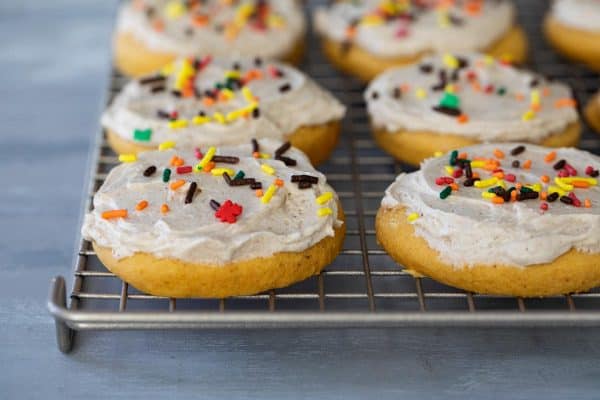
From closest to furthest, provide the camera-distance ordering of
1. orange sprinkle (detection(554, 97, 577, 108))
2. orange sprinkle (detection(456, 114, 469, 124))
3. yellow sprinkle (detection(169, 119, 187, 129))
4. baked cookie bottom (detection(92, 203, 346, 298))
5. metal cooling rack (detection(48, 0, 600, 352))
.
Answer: metal cooling rack (detection(48, 0, 600, 352)) → baked cookie bottom (detection(92, 203, 346, 298)) → yellow sprinkle (detection(169, 119, 187, 129)) → orange sprinkle (detection(456, 114, 469, 124)) → orange sprinkle (detection(554, 97, 577, 108))

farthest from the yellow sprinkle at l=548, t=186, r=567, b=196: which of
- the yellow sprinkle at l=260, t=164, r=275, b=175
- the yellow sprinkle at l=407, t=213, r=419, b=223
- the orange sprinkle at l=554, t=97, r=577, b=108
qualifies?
the yellow sprinkle at l=260, t=164, r=275, b=175

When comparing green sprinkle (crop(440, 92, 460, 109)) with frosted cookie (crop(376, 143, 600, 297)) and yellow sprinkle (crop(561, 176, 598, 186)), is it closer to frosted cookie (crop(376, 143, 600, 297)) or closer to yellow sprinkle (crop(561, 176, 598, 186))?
frosted cookie (crop(376, 143, 600, 297))

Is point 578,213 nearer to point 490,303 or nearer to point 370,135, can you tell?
point 490,303

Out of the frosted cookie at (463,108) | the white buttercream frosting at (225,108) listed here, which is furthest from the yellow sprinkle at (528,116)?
the white buttercream frosting at (225,108)

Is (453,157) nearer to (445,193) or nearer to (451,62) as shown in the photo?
(445,193)

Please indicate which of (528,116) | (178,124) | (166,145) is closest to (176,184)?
(166,145)

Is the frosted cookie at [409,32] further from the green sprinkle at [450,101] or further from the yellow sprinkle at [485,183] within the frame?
the yellow sprinkle at [485,183]
